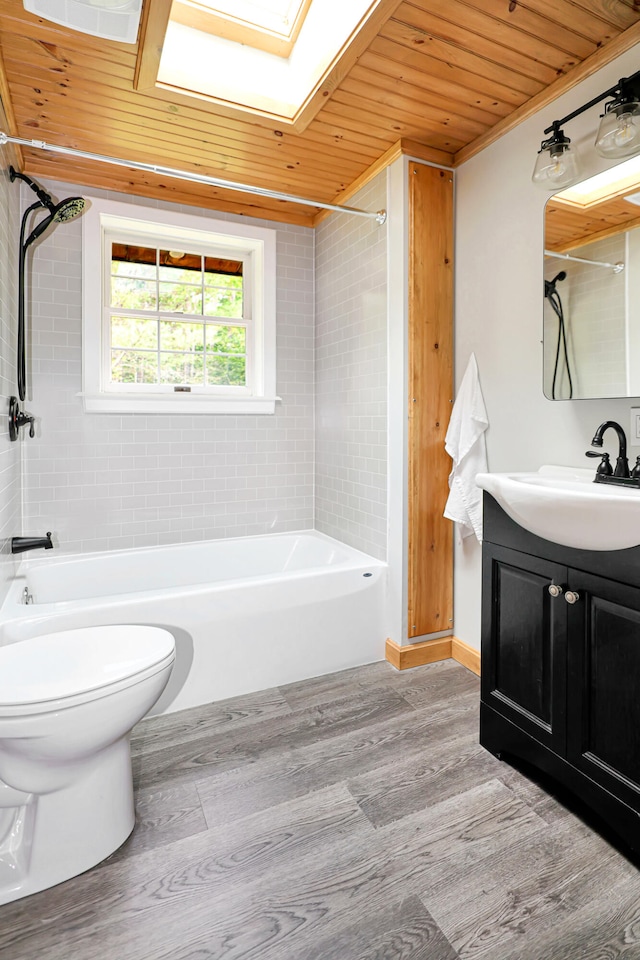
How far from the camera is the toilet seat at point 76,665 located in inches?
47.2

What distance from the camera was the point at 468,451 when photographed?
7.60 ft

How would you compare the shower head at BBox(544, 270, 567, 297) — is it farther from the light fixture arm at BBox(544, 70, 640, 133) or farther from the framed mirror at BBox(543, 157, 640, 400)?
the light fixture arm at BBox(544, 70, 640, 133)

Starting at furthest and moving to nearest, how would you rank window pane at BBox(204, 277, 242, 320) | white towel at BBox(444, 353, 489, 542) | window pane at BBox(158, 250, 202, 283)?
1. window pane at BBox(204, 277, 242, 320)
2. window pane at BBox(158, 250, 202, 283)
3. white towel at BBox(444, 353, 489, 542)

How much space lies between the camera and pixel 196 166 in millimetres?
2600

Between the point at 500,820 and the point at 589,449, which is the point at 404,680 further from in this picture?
the point at 589,449

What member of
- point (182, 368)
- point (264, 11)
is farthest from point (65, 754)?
point (264, 11)

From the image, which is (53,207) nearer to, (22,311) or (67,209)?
(67,209)

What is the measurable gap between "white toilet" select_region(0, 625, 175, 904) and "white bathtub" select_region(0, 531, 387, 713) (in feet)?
2.01

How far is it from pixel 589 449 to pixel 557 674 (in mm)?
798

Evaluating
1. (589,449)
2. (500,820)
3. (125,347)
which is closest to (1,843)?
(500,820)

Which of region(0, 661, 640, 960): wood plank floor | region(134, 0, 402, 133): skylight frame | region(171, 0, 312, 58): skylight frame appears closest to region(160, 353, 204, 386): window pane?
region(134, 0, 402, 133): skylight frame

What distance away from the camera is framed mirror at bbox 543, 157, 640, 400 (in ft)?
5.35

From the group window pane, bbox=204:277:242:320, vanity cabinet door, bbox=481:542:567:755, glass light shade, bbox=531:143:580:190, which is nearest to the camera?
vanity cabinet door, bbox=481:542:567:755

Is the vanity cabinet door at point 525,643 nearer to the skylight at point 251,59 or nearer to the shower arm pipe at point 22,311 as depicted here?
the skylight at point 251,59
